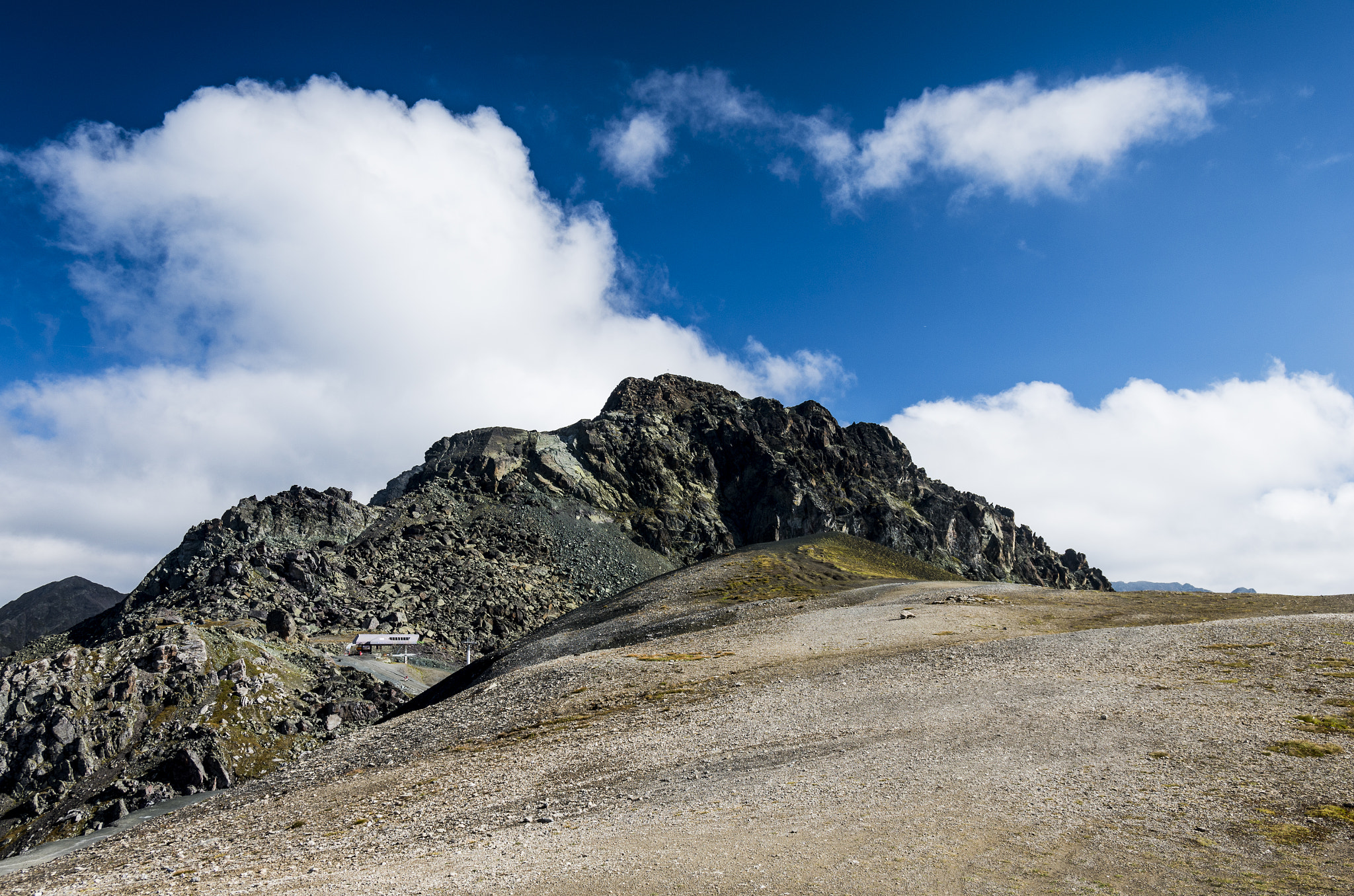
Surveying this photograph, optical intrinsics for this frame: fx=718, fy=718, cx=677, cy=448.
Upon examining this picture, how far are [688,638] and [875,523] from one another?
129m

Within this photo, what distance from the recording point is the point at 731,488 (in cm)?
18412

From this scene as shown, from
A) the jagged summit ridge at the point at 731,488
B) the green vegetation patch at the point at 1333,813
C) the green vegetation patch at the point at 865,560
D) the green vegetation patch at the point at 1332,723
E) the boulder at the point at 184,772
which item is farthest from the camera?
the jagged summit ridge at the point at 731,488

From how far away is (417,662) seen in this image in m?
82.9

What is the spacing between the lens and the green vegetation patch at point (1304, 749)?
1880 cm

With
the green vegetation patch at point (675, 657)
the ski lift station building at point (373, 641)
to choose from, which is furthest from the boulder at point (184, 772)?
the ski lift station building at point (373, 641)

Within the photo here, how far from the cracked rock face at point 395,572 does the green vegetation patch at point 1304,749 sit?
171 feet

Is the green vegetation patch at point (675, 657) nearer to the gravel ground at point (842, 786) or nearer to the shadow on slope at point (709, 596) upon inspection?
the gravel ground at point (842, 786)

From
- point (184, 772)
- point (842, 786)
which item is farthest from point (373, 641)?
point (842, 786)

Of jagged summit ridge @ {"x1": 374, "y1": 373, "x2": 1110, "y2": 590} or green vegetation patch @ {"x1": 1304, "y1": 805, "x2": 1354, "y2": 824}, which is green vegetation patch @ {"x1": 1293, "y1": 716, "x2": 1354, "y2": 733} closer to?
green vegetation patch @ {"x1": 1304, "y1": 805, "x2": 1354, "y2": 824}

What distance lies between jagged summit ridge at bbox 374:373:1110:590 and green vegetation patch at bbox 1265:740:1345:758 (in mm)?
136477

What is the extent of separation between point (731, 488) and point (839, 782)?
6489 inches

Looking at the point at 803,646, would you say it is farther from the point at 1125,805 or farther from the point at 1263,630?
the point at 1125,805

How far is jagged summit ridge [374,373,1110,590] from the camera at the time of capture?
16300 cm

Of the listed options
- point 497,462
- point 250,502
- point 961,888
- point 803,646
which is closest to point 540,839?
point 961,888
